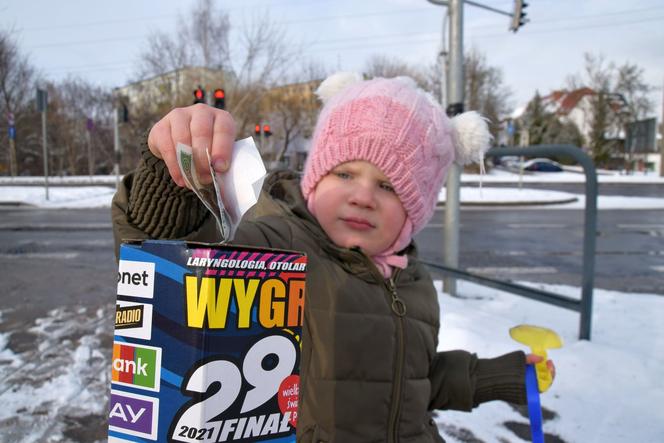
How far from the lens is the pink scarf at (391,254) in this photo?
1.27 metres

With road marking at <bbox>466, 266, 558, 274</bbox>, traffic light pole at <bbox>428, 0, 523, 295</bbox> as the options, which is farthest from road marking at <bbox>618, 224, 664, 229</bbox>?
Answer: traffic light pole at <bbox>428, 0, 523, 295</bbox>

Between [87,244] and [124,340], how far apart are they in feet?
28.5

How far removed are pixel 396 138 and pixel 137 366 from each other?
0.86 metres

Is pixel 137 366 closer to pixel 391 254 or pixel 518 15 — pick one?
pixel 391 254

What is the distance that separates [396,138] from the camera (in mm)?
1231

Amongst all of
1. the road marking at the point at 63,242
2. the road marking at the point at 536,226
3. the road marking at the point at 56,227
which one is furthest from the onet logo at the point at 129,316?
the road marking at the point at 536,226

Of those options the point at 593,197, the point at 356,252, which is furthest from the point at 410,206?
the point at 593,197

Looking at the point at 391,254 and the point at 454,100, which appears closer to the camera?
the point at 391,254

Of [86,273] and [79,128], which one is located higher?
[79,128]

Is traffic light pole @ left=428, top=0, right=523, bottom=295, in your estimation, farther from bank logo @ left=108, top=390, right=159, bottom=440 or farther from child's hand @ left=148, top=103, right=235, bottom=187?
bank logo @ left=108, top=390, right=159, bottom=440

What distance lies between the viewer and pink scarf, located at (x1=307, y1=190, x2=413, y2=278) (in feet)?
4.17

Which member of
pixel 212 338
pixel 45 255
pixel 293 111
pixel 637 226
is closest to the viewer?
pixel 212 338

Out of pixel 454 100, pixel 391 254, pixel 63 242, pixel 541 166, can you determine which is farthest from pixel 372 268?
pixel 541 166

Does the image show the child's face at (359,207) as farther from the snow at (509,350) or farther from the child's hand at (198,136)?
the snow at (509,350)
